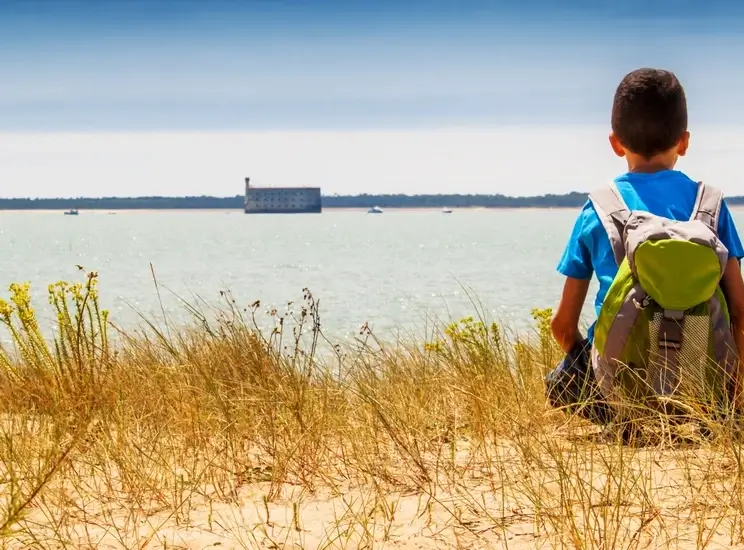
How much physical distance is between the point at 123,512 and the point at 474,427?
1.59 m

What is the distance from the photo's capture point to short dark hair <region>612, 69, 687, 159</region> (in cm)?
343

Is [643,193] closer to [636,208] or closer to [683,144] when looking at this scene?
[636,208]

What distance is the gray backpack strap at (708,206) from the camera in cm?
345

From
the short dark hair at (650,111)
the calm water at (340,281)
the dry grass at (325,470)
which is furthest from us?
the calm water at (340,281)

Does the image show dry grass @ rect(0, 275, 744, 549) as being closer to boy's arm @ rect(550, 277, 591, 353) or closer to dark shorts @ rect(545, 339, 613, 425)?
dark shorts @ rect(545, 339, 613, 425)

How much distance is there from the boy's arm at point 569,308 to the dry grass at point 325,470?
413 mm

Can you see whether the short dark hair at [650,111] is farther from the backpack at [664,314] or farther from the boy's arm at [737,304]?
the boy's arm at [737,304]

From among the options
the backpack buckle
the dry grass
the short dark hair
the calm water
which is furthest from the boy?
the calm water

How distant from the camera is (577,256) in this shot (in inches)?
142

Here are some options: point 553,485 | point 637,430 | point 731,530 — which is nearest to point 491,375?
point 637,430

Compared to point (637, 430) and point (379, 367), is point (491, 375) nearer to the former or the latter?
point (379, 367)

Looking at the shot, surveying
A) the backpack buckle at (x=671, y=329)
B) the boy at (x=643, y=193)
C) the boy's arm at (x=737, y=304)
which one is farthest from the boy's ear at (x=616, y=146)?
the backpack buckle at (x=671, y=329)

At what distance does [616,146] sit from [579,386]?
102 cm

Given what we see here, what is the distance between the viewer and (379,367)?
19.3ft
